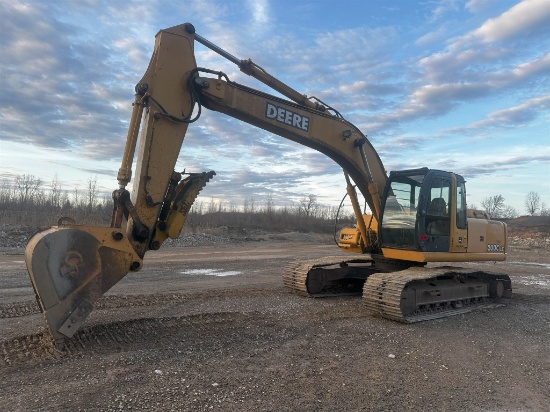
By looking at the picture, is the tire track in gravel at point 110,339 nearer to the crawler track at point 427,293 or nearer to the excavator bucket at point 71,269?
the excavator bucket at point 71,269

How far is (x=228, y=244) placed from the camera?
2767 cm

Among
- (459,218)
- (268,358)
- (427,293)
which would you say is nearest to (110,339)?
(268,358)

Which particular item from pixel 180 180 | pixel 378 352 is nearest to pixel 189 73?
pixel 180 180

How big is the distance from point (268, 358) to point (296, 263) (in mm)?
4909

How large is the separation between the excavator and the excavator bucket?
12 mm

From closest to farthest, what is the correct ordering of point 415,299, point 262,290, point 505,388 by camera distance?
point 505,388
point 415,299
point 262,290

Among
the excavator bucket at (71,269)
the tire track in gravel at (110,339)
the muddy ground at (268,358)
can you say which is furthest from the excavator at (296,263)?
the muddy ground at (268,358)

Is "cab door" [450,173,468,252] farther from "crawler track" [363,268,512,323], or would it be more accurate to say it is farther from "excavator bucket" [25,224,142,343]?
"excavator bucket" [25,224,142,343]

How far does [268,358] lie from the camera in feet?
18.2

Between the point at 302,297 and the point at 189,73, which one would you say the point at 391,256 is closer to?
the point at 302,297

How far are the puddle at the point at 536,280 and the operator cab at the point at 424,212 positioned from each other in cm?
607

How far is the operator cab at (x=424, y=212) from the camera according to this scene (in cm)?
844

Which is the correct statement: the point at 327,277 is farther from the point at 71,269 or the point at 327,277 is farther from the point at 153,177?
the point at 71,269

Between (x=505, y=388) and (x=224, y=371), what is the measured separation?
312cm
